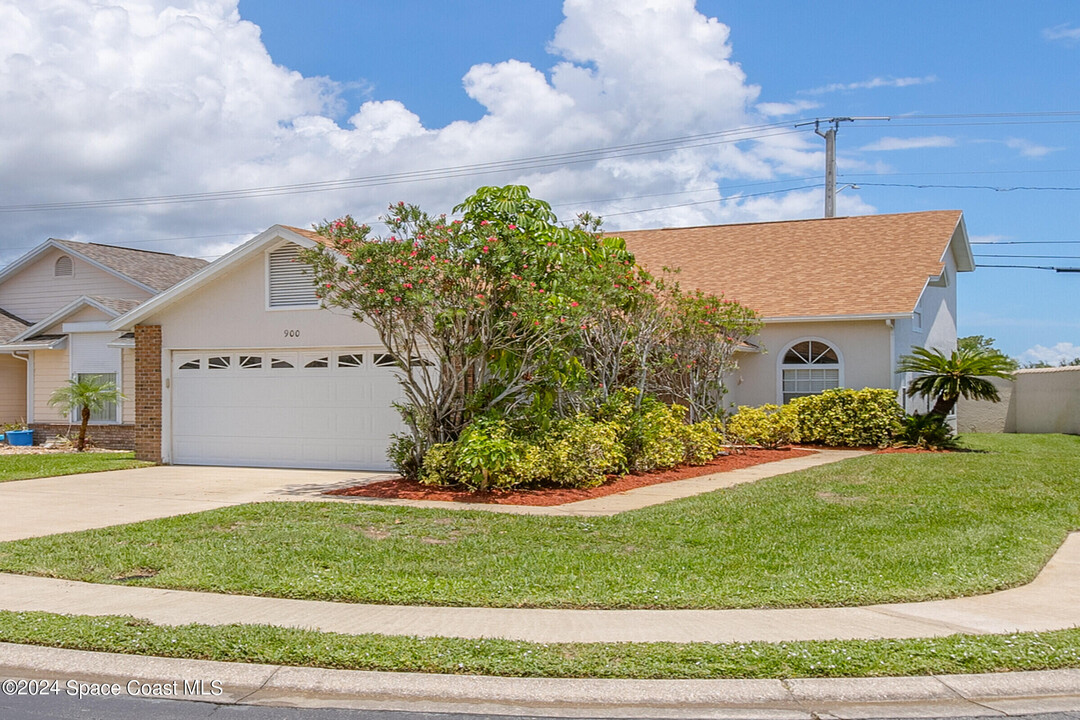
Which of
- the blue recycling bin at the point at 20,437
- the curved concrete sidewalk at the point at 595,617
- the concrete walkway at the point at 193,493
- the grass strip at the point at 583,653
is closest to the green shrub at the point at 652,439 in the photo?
the concrete walkway at the point at 193,493

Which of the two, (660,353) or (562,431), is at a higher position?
(660,353)

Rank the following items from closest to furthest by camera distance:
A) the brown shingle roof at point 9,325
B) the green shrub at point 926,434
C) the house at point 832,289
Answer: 1. the green shrub at point 926,434
2. the house at point 832,289
3. the brown shingle roof at point 9,325

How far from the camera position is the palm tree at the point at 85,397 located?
22.7 meters

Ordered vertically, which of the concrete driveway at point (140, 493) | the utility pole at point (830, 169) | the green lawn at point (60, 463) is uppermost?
the utility pole at point (830, 169)

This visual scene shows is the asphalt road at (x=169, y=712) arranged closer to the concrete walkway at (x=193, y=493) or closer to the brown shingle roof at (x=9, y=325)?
the concrete walkway at (x=193, y=493)

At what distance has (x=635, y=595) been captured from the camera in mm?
7453

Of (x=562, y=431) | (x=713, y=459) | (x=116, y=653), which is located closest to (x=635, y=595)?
(x=116, y=653)

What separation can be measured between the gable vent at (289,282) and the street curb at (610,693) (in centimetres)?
1181

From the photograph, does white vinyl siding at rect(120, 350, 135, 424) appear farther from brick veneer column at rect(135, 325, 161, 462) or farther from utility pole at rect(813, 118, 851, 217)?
utility pole at rect(813, 118, 851, 217)

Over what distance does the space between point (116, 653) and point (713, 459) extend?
43.5 feet

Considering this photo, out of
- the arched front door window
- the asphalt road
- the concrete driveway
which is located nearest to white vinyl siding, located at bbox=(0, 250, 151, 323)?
the concrete driveway

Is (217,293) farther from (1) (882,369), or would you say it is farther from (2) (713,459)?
(1) (882,369)

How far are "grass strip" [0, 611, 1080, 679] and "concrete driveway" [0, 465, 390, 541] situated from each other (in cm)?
498

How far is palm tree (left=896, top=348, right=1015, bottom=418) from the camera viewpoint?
1977 cm
